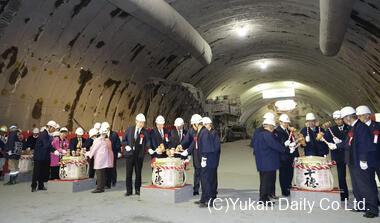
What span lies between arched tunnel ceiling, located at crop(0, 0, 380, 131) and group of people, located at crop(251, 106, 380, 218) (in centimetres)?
423

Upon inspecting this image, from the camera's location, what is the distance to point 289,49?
672 inches

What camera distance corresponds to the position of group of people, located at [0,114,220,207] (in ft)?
20.5

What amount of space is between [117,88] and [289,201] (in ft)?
29.8

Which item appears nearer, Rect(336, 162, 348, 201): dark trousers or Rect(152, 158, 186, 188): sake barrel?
Rect(336, 162, 348, 201): dark trousers

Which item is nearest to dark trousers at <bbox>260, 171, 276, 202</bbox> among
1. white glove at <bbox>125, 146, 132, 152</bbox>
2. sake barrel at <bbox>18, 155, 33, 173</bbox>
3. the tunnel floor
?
the tunnel floor

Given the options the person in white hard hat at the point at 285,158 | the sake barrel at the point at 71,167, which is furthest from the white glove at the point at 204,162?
the sake barrel at the point at 71,167

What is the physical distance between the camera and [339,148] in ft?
20.6

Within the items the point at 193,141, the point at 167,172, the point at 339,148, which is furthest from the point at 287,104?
the point at 167,172

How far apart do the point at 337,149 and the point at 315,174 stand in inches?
31.7

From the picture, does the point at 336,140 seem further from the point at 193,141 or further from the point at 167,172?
the point at 167,172

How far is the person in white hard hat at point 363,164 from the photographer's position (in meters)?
5.09

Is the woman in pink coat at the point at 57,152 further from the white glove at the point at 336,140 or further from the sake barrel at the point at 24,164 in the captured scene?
the white glove at the point at 336,140

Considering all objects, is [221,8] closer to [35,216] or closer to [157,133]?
[157,133]

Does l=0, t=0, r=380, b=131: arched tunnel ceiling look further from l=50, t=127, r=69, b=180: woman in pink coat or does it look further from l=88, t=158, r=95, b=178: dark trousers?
l=88, t=158, r=95, b=178: dark trousers
